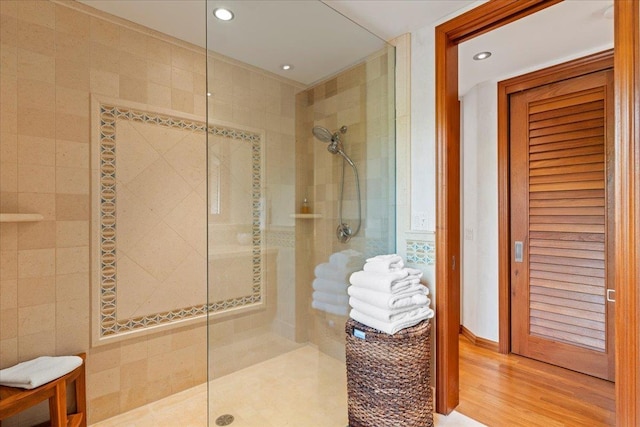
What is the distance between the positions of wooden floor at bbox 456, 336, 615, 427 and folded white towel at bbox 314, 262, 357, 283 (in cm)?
104

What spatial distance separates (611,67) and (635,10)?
120cm

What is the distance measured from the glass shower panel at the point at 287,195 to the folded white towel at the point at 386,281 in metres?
0.24

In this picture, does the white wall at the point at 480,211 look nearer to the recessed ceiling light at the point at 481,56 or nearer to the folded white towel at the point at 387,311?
the recessed ceiling light at the point at 481,56

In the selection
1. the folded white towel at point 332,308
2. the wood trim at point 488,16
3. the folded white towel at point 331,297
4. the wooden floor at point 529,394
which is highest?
the wood trim at point 488,16

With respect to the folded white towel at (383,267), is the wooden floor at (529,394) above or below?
below

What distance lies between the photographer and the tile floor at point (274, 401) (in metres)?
1.58

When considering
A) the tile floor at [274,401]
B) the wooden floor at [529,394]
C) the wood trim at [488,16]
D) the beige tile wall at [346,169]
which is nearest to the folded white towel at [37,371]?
the tile floor at [274,401]

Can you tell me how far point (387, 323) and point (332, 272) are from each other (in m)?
0.49

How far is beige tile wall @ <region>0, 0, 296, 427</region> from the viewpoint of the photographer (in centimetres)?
153

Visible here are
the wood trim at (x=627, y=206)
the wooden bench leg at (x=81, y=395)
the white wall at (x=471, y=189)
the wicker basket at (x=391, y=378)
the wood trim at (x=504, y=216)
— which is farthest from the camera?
the wood trim at (x=504, y=216)

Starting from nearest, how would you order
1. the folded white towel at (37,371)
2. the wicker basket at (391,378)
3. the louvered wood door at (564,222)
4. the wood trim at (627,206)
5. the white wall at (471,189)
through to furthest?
1. the wood trim at (627,206)
2. the folded white towel at (37,371)
3. the wicker basket at (391,378)
4. the white wall at (471,189)
5. the louvered wood door at (564,222)

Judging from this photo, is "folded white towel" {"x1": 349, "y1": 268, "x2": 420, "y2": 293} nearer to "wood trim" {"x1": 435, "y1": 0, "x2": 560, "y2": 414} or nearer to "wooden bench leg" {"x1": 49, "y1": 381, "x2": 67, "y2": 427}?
"wood trim" {"x1": 435, "y1": 0, "x2": 560, "y2": 414}

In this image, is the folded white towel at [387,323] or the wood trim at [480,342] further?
the wood trim at [480,342]

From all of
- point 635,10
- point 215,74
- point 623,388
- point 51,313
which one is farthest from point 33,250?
point 635,10
